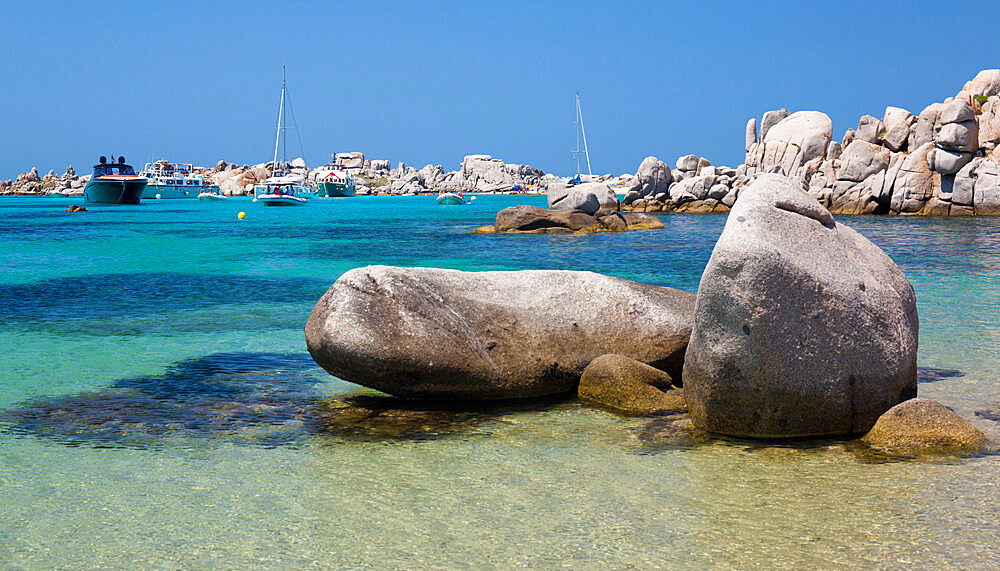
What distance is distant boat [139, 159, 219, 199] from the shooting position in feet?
404

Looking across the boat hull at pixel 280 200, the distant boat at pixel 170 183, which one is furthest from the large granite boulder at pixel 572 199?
the distant boat at pixel 170 183

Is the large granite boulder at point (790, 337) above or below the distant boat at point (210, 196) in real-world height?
above

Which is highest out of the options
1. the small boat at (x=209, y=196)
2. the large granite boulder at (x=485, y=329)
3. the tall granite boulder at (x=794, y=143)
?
the tall granite boulder at (x=794, y=143)

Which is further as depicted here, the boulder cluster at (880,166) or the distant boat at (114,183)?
the distant boat at (114,183)

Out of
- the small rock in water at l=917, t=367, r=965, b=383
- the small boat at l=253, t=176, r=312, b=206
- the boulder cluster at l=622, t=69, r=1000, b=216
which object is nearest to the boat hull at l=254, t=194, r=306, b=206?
the small boat at l=253, t=176, r=312, b=206

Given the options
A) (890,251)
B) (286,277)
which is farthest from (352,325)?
(890,251)

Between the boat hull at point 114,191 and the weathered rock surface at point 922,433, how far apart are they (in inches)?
3570

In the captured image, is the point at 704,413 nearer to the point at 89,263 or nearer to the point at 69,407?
the point at 69,407

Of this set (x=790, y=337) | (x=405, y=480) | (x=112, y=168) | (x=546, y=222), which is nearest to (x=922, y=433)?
(x=790, y=337)

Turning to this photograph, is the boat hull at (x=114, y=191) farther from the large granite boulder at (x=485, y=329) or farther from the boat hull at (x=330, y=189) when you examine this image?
the large granite boulder at (x=485, y=329)

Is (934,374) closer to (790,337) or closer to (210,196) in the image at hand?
(790,337)

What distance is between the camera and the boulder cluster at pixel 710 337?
672 centimetres

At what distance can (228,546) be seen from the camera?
16.1 feet

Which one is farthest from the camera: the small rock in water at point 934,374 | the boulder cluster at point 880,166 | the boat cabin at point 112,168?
the boat cabin at point 112,168
